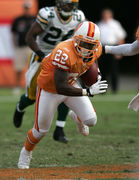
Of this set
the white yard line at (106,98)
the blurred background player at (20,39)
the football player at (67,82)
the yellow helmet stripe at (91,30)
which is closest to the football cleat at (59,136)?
the football player at (67,82)

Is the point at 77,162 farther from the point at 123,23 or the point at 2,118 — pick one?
the point at 123,23

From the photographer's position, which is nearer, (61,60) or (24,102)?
(61,60)

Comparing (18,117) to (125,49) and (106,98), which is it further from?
(106,98)

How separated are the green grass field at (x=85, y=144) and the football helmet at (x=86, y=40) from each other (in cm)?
100

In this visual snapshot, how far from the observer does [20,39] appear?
1002 centimetres

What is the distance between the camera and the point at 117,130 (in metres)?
6.38

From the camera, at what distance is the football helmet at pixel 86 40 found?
425 centimetres

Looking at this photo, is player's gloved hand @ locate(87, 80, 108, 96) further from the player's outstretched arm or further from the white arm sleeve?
the white arm sleeve

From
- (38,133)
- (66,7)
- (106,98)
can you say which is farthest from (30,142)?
(106,98)

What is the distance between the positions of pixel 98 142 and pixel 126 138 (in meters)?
0.41

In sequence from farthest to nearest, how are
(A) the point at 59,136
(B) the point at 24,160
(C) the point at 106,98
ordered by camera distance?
1. (C) the point at 106,98
2. (A) the point at 59,136
3. (B) the point at 24,160

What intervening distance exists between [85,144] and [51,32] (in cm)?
126

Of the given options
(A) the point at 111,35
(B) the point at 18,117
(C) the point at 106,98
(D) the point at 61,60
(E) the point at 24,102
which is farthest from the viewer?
(A) the point at 111,35

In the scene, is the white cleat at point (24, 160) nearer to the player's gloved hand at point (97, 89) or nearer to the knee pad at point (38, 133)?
the knee pad at point (38, 133)
